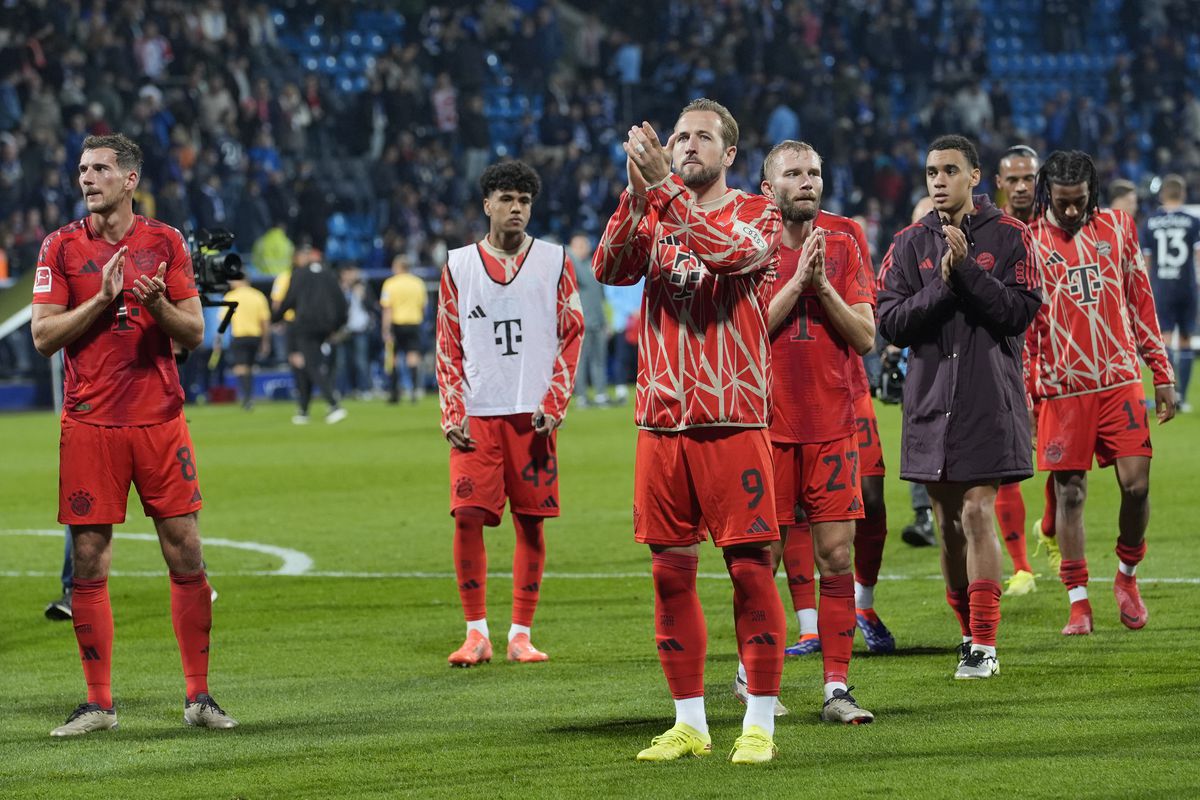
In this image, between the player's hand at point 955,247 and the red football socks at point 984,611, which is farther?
the red football socks at point 984,611

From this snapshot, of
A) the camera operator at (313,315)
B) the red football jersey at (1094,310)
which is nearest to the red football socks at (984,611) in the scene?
the red football jersey at (1094,310)

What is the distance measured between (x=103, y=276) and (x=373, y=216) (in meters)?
25.9

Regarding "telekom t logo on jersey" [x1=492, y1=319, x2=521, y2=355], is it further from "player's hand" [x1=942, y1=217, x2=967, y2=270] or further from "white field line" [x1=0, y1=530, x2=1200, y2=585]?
"white field line" [x1=0, y1=530, x2=1200, y2=585]

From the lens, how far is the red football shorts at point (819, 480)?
6770 mm

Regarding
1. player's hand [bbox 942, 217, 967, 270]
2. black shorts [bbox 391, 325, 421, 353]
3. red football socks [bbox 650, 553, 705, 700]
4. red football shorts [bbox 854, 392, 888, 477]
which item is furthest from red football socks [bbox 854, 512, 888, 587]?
black shorts [bbox 391, 325, 421, 353]

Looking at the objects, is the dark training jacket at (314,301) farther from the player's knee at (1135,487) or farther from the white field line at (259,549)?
the player's knee at (1135,487)

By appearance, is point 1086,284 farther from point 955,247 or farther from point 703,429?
point 703,429

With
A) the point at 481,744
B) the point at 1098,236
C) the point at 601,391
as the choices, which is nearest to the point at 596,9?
the point at 601,391

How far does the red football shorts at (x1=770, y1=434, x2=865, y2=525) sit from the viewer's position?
6.77 m

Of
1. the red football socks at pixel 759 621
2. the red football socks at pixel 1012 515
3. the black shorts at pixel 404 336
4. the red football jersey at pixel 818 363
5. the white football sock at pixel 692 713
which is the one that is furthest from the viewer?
the black shorts at pixel 404 336

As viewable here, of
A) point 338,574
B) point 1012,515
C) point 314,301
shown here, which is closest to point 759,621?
point 1012,515

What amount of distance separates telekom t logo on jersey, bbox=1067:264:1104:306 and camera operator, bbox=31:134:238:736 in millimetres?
3979

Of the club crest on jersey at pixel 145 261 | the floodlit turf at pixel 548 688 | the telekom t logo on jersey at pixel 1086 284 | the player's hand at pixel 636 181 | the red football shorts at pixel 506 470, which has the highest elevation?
the player's hand at pixel 636 181

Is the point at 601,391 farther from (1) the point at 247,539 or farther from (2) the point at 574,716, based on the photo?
(2) the point at 574,716
